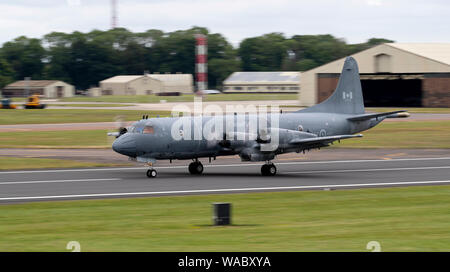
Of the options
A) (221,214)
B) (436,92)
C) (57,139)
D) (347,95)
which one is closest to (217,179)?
(347,95)

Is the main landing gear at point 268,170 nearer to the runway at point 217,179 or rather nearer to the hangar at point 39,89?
the runway at point 217,179

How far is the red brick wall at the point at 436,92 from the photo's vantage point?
293ft

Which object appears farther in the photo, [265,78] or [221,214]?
[265,78]

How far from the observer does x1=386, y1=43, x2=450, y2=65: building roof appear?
299 feet

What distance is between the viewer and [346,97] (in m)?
34.3

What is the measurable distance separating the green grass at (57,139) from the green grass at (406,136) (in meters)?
18.6

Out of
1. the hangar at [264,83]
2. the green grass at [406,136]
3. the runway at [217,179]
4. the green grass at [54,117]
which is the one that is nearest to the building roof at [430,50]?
the green grass at [406,136]

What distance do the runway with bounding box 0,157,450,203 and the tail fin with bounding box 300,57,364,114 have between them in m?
3.07

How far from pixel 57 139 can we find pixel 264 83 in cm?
12637

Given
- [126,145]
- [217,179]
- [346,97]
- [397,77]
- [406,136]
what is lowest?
[217,179]

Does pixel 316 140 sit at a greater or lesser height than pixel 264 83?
lesser

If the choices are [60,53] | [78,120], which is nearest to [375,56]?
[78,120]

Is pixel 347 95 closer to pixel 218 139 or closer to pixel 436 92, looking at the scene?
pixel 218 139
